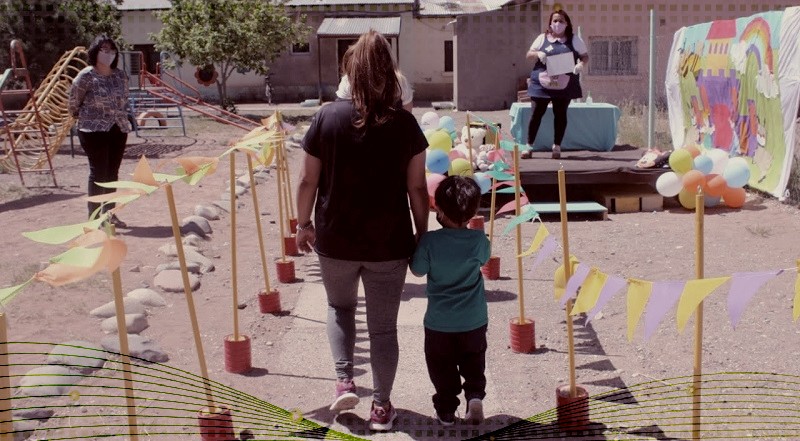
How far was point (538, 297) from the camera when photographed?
6.03m

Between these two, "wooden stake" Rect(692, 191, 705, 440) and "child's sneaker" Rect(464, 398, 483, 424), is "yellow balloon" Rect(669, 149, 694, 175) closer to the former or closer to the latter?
"child's sneaker" Rect(464, 398, 483, 424)

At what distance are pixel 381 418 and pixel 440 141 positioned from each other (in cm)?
642

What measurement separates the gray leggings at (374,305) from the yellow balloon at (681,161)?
571 cm

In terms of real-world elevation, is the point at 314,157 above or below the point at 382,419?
above

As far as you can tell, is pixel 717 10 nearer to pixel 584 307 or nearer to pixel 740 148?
pixel 740 148

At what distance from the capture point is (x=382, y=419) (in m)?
3.81

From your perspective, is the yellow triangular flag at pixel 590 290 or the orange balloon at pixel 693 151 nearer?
the yellow triangular flag at pixel 590 290

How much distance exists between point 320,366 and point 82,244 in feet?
6.85

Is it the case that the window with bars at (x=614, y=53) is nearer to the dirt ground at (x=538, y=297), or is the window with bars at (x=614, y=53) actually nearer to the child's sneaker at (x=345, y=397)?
the dirt ground at (x=538, y=297)

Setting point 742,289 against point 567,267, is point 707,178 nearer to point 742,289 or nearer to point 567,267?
point 567,267

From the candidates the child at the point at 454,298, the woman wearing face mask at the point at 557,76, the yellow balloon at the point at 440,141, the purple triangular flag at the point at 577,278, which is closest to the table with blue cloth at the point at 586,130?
the yellow balloon at the point at 440,141

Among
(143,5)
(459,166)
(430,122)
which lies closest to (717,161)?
(459,166)

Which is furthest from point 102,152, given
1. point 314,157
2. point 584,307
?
point 584,307

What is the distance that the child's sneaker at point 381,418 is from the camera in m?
3.81
